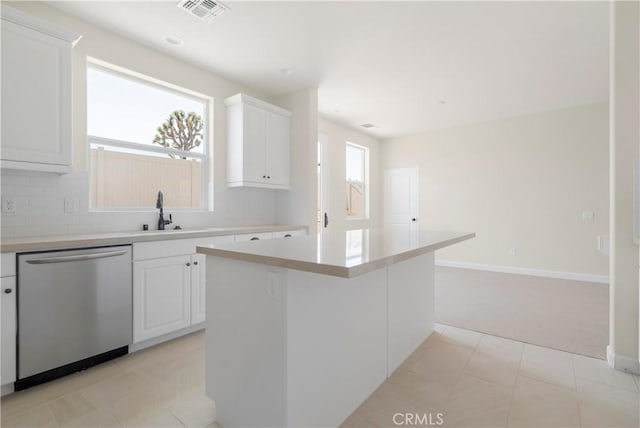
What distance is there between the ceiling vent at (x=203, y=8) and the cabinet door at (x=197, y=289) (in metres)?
1.99

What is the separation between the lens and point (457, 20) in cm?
262

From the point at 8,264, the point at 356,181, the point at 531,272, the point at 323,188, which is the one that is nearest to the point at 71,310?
the point at 8,264

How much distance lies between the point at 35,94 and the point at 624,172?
408cm

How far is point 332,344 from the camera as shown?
1553 millimetres

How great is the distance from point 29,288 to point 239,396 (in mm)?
1492

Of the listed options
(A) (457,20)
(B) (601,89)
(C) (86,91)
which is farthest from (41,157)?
(B) (601,89)

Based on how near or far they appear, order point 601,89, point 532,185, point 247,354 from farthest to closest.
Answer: point 532,185, point 601,89, point 247,354

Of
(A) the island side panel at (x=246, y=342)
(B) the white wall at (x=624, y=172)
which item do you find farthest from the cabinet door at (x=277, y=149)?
(B) the white wall at (x=624, y=172)

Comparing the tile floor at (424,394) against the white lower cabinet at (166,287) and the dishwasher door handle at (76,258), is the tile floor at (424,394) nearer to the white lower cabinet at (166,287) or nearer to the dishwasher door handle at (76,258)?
the white lower cabinet at (166,287)

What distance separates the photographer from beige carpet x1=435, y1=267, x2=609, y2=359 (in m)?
2.68

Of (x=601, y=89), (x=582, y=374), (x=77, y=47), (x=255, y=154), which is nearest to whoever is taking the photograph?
(x=582, y=374)

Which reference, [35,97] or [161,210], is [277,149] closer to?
[161,210]

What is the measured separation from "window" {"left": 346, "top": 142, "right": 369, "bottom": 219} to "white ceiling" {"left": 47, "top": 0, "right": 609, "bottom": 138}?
1977 mm

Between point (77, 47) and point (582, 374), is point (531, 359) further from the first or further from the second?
point (77, 47)
